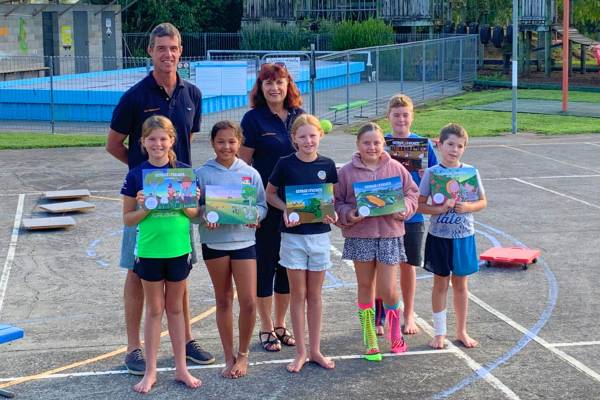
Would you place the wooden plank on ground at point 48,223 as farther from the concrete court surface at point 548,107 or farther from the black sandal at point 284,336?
the concrete court surface at point 548,107

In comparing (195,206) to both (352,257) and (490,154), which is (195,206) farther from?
(490,154)

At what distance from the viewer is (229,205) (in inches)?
277

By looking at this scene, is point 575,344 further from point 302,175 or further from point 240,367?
point 240,367

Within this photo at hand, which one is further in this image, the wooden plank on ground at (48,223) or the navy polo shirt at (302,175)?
the wooden plank on ground at (48,223)

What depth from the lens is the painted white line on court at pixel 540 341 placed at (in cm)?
725

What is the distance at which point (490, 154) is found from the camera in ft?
64.6

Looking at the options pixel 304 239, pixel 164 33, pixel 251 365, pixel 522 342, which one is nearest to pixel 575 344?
pixel 522 342

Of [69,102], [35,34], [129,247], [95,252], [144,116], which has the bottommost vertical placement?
[95,252]

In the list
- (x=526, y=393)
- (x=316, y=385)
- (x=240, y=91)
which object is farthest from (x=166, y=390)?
(x=240, y=91)

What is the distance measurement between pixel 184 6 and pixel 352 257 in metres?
41.6

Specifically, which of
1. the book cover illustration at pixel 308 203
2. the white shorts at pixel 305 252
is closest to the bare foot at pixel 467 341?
the white shorts at pixel 305 252

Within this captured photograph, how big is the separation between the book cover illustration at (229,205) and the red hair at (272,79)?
97 cm

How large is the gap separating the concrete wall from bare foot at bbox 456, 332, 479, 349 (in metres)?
28.5

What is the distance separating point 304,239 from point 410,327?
1.50 meters
